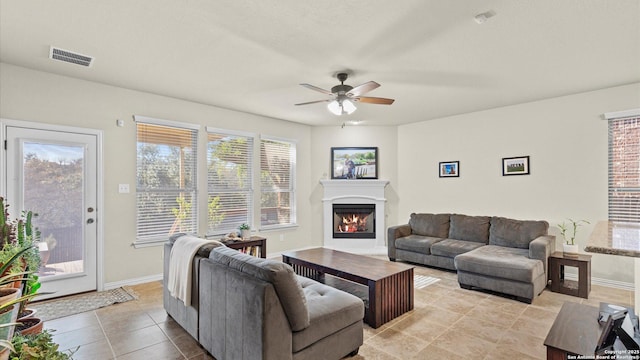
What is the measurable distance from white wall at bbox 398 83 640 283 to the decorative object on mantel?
3.1 inches

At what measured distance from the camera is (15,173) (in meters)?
3.36

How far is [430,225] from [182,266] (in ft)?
14.1

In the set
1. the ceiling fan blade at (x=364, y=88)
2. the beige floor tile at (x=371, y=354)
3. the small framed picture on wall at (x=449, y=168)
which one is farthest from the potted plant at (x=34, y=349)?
the small framed picture on wall at (x=449, y=168)

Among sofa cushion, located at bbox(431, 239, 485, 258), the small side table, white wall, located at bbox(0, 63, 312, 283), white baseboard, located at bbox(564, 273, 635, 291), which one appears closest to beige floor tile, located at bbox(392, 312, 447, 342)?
sofa cushion, located at bbox(431, 239, 485, 258)

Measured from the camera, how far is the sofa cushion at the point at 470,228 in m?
4.88

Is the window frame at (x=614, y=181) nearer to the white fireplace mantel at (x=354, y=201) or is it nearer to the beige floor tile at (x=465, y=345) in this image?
the beige floor tile at (x=465, y=345)

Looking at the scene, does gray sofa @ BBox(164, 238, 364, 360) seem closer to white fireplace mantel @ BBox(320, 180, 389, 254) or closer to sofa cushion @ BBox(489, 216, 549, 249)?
sofa cushion @ BBox(489, 216, 549, 249)

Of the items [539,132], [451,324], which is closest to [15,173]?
[451,324]

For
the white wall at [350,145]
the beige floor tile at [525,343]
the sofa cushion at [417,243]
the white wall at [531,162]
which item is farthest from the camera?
the white wall at [350,145]

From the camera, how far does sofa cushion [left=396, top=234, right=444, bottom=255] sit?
491cm

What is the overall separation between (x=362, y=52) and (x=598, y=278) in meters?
4.47

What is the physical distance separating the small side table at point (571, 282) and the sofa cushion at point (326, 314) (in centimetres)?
304

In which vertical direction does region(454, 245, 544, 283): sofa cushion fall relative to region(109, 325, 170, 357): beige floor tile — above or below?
above

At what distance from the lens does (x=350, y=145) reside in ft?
21.5
